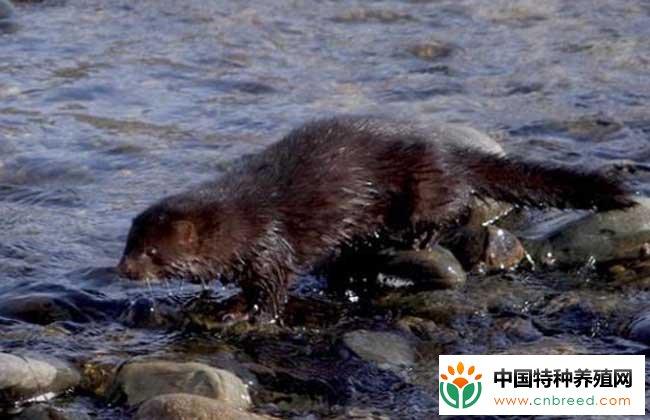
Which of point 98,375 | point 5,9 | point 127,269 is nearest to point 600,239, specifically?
point 127,269

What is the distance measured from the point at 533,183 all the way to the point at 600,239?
1.47ft

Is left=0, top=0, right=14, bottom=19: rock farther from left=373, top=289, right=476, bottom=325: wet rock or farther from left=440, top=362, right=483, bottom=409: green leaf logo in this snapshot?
left=440, top=362, right=483, bottom=409: green leaf logo

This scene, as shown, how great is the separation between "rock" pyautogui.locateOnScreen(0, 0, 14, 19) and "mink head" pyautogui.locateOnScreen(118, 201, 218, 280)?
6.11 meters

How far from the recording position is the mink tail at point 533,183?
7879 mm

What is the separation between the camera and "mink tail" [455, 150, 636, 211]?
7879mm

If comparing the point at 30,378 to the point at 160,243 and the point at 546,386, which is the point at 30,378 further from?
the point at 546,386

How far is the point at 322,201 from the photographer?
7.58 metres

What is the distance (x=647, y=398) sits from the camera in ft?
20.6

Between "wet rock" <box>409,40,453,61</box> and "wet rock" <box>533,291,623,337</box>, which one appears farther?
"wet rock" <box>409,40,453,61</box>

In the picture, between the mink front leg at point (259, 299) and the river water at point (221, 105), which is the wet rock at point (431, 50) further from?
the mink front leg at point (259, 299)

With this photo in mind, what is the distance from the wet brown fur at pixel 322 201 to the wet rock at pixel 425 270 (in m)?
0.16

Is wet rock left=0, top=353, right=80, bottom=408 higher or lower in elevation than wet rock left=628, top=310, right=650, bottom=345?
higher

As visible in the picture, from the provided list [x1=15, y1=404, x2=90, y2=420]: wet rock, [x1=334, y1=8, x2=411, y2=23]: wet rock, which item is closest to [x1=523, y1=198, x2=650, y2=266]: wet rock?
[x1=15, y1=404, x2=90, y2=420]: wet rock

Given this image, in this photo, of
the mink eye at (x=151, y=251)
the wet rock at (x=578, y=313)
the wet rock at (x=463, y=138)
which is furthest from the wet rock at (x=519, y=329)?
the mink eye at (x=151, y=251)
